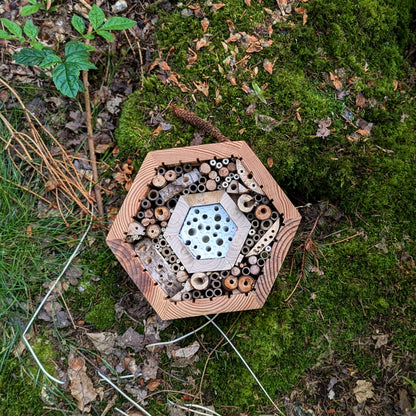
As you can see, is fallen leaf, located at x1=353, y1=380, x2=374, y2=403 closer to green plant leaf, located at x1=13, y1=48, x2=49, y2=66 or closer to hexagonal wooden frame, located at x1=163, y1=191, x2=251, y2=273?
hexagonal wooden frame, located at x1=163, y1=191, x2=251, y2=273

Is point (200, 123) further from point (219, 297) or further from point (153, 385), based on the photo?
point (153, 385)

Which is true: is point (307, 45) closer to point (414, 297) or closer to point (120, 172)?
point (120, 172)

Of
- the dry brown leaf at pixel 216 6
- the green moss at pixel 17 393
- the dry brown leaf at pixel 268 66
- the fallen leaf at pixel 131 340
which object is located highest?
the dry brown leaf at pixel 216 6

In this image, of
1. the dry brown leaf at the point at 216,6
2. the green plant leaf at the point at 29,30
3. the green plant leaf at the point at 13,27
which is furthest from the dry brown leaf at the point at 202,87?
the green plant leaf at the point at 13,27

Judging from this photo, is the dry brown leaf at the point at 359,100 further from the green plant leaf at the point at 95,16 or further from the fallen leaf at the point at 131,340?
the fallen leaf at the point at 131,340

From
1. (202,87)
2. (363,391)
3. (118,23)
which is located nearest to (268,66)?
(202,87)

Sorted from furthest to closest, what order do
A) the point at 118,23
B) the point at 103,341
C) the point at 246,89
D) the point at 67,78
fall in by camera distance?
the point at 246,89 < the point at 103,341 < the point at 118,23 < the point at 67,78

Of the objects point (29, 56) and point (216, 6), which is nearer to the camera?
point (29, 56)
